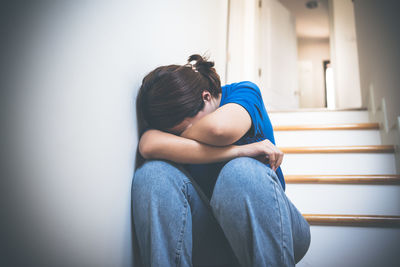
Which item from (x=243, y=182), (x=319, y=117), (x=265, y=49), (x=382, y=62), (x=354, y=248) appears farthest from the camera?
(x=265, y=49)

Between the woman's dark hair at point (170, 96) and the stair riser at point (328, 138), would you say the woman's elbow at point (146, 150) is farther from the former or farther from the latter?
the stair riser at point (328, 138)

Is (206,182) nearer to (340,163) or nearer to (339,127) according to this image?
(340,163)

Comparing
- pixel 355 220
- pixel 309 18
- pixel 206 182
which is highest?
pixel 309 18

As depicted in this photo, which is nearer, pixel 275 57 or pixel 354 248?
pixel 354 248

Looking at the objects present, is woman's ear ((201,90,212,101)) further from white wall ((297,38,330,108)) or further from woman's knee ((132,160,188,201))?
white wall ((297,38,330,108))

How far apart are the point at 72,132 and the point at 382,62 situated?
1794 millimetres

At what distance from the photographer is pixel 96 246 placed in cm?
52

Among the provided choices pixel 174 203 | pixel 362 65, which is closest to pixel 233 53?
pixel 362 65

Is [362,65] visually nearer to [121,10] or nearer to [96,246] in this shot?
[121,10]

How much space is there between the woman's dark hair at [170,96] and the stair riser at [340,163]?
3.03 feet

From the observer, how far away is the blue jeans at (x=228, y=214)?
1.86 ft

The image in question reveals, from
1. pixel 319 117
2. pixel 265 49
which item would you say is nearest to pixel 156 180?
pixel 319 117

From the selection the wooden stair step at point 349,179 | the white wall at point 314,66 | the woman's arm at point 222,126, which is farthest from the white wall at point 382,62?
the white wall at point 314,66

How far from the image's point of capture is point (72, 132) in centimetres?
45
